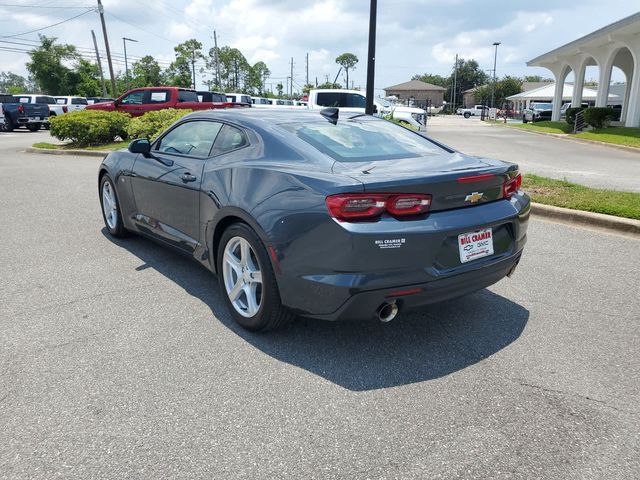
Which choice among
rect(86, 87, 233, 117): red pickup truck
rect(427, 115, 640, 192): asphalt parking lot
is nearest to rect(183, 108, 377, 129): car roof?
rect(427, 115, 640, 192): asphalt parking lot

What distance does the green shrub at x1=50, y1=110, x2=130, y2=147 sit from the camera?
1573cm

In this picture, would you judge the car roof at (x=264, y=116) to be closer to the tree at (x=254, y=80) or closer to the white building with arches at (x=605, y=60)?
the white building with arches at (x=605, y=60)

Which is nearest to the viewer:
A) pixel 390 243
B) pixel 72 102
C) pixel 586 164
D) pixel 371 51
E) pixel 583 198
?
pixel 390 243

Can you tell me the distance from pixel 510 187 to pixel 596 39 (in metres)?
27.5

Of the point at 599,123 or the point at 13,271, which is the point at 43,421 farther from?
the point at 599,123

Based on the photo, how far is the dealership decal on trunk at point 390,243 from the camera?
2887 mm

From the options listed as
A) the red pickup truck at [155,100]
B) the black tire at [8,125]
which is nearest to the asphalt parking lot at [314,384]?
the red pickup truck at [155,100]

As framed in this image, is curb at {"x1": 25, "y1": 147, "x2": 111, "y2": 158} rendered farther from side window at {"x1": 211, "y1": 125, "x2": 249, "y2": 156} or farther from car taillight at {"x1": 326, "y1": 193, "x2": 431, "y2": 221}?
car taillight at {"x1": 326, "y1": 193, "x2": 431, "y2": 221}

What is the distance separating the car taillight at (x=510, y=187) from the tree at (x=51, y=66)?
2782 inches

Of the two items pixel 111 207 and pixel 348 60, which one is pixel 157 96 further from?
pixel 348 60

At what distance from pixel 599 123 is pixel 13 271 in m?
26.5

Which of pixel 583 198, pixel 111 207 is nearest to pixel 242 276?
pixel 111 207

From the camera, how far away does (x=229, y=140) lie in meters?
4.05

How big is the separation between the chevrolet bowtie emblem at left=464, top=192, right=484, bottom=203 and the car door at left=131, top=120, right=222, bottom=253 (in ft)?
6.68
